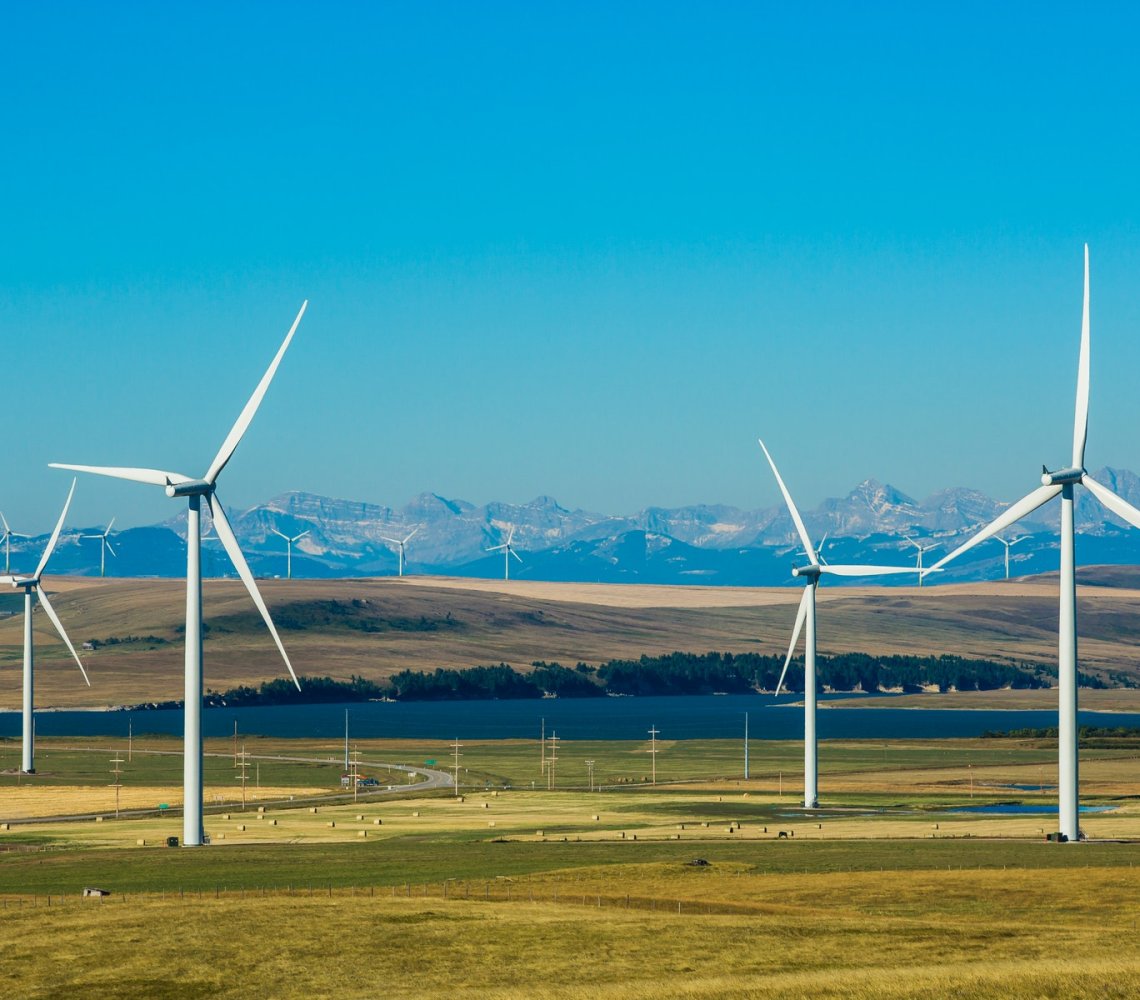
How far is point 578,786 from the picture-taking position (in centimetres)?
18588

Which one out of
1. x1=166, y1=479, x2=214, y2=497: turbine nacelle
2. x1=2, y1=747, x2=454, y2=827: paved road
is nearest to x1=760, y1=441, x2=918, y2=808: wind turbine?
x1=2, y1=747, x2=454, y2=827: paved road

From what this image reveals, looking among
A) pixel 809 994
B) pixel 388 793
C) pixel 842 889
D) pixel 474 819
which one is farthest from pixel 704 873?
pixel 388 793

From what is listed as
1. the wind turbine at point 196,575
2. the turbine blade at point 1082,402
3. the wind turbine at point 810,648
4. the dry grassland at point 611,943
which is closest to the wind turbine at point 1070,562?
the turbine blade at point 1082,402

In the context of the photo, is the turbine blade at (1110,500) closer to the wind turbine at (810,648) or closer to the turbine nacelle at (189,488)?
the wind turbine at (810,648)

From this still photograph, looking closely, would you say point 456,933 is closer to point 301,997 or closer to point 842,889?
point 301,997

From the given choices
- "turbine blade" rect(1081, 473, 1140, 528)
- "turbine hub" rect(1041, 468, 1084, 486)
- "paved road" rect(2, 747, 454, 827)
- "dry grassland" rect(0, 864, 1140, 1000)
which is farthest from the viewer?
"paved road" rect(2, 747, 454, 827)

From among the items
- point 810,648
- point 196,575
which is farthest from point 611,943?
point 810,648

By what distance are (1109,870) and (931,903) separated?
14414 mm

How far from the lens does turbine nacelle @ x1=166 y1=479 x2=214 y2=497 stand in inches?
4513

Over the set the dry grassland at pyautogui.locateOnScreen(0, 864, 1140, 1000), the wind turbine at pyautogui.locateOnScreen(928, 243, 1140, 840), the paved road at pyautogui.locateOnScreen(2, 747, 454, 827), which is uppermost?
the wind turbine at pyautogui.locateOnScreen(928, 243, 1140, 840)

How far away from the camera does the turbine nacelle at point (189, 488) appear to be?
115 m

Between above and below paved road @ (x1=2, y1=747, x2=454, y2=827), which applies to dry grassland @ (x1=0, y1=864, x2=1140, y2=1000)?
above

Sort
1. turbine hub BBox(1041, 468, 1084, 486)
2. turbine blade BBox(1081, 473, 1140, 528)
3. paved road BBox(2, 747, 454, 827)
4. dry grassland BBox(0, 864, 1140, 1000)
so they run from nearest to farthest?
dry grassland BBox(0, 864, 1140, 1000) → turbine blade BBox(1081, 473, 1140, 528) → turbine hub BBox(1041, 468, 1084, 486) → paved road BBox(2, 747, 454, 827)

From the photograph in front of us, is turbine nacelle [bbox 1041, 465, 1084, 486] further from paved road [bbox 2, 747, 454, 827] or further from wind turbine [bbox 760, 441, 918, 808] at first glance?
paved road [bbox 2, 747, 454, 827]
